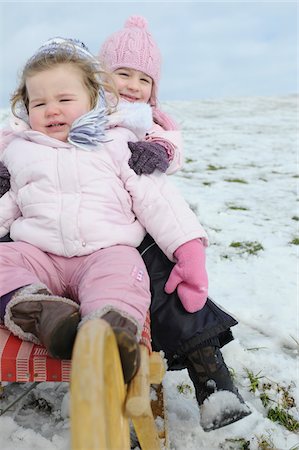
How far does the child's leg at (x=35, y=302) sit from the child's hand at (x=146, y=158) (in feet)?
1.52

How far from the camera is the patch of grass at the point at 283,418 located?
1.86m

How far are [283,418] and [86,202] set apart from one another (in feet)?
3.47

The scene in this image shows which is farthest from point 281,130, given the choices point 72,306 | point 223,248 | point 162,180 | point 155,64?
point 72,306

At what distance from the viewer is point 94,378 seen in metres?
0.84

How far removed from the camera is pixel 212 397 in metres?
1.68

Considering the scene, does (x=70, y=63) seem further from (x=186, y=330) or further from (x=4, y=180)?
(x=186, y=330)

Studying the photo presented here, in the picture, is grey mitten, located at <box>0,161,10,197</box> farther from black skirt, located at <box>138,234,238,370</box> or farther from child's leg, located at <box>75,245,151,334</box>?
black skirt, located at <box>138,234,238,370</box>

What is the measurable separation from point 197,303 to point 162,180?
1.56ft

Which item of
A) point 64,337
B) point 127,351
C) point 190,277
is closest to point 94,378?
point 127,351

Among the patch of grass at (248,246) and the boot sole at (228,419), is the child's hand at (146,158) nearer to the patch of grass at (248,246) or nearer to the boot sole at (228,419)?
the boot sole at (228,419)

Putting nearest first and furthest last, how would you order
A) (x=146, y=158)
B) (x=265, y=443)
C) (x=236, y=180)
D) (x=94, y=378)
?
(x=94, y=378), (x=265, y=443), (x=146, y=158), (x=236, y=180)

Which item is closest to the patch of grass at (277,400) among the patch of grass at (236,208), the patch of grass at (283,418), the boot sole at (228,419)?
the patch of grass at (283,418)

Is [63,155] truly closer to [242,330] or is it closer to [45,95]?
[45,95]

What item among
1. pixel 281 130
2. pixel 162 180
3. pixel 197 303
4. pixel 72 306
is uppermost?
pixel 162 180
